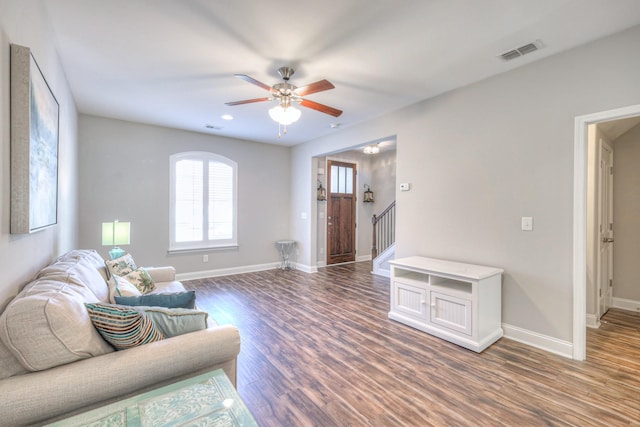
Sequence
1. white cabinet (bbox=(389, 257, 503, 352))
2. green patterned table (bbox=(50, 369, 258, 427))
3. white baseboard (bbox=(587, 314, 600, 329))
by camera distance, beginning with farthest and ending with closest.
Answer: white baseboard (bbox=(587, 314, 600, 329)) → white cabinet (bbox=(389, 257, 503, 352)) → green patterned table (bbox=(50, 369, 258, 427))

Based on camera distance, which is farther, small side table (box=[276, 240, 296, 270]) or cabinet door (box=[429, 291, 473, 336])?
small side table (box=[276, 240, 296, 270])

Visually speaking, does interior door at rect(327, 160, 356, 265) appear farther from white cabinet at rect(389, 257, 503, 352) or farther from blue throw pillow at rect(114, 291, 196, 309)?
blue throw pillow at rect(114, 291, 196, 309)

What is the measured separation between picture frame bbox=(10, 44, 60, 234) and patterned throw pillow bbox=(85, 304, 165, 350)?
62cm

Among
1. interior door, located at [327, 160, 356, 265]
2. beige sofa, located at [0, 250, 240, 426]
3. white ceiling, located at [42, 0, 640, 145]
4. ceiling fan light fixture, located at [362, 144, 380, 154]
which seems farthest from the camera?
ceiling fan light fixture, located at [362, 144, 380, 154]

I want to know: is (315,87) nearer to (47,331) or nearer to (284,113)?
(284,113)

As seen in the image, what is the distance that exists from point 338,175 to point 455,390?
18.3 ft

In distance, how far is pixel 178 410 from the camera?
40.8 inches

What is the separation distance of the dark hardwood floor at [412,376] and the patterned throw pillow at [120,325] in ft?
3.27

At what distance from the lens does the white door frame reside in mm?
2549

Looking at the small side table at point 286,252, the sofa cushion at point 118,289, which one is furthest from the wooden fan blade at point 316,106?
the small side table at point 286,252

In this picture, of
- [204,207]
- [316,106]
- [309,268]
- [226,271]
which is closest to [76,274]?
[316,106]

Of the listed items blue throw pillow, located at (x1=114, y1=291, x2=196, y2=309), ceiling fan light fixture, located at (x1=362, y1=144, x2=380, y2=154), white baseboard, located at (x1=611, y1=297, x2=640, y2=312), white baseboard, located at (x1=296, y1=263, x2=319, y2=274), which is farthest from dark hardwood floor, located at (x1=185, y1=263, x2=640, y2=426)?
ceiling fan light fixture, located at (x1=362, y1=144, x2=380, y2=154)

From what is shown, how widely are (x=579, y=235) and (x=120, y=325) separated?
3558 mm

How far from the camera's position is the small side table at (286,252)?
6.50 m
